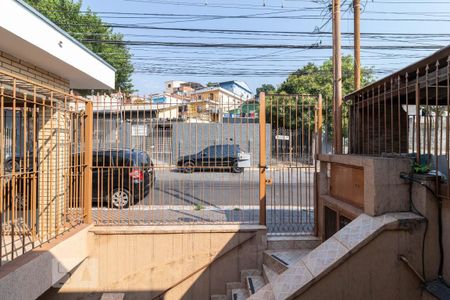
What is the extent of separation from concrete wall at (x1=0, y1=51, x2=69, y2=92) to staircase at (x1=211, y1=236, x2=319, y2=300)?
442cm

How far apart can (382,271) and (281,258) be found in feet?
6.05

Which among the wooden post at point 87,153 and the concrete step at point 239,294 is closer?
the concrete step at point 239,294

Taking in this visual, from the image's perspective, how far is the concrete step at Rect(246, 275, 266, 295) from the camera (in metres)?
4.45

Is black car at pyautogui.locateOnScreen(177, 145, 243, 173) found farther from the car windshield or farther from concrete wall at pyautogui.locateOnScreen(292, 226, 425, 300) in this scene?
concrete wall at pyautogui.locateOnScreen(292, 226, 425, 300)

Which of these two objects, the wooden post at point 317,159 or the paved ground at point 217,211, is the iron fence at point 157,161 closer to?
the paved ground at point 217,211

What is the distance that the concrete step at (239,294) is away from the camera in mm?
4496

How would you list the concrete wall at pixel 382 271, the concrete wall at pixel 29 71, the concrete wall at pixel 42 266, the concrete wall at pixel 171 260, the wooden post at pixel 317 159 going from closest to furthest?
the concrete wall at pixel 382 271 < the concrete wall at pixel 42 266 < the concrete wall at pixel 29 71 < the concrete wall at pixel 171 260 < the wooden post at pixel 317 159

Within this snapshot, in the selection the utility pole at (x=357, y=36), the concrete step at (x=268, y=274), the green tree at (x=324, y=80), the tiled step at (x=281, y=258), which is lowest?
the concrete step at (x=268, y=274)

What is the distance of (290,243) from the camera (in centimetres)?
509

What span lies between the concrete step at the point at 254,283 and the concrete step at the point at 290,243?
0.51 meters

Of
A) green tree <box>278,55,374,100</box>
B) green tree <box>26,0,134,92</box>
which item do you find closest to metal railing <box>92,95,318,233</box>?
green tree <box>26,0,134,92</box>

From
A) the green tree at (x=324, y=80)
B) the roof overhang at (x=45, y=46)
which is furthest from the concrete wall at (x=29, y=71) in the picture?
the green tree at (x=324, y=80)

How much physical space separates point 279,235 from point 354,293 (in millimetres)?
2284

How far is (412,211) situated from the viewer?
126 inches
